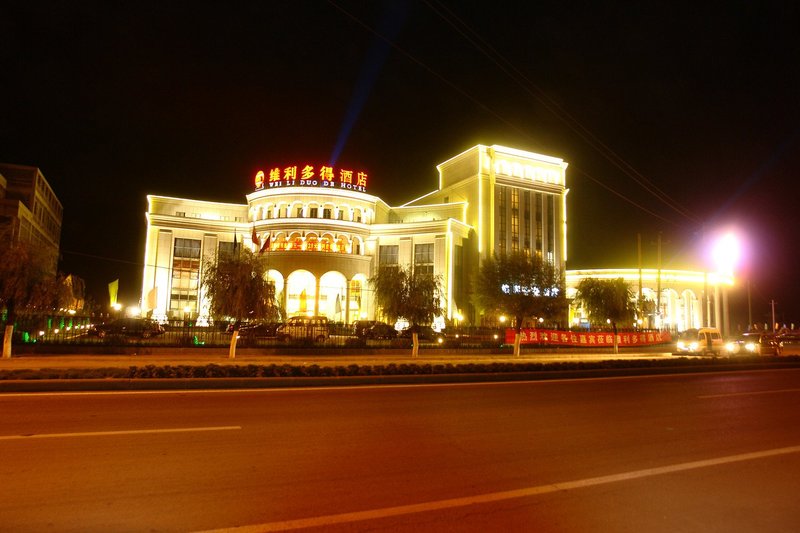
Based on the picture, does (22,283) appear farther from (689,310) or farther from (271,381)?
(689,310)

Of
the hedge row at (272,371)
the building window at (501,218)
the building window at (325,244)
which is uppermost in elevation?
the building window at (501,218)

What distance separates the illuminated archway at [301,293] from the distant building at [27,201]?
34.6 meters

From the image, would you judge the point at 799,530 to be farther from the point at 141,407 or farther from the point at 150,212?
the point at 150,212

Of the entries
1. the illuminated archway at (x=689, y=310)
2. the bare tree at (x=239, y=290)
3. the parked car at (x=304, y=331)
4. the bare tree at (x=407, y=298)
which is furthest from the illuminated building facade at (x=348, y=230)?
the bare tree at (x=239, y=290)

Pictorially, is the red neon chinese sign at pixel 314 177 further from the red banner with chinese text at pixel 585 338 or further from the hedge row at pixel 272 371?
the hedge row at pixel 272 371

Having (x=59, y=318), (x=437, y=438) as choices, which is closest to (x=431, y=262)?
(x=59, y=318)

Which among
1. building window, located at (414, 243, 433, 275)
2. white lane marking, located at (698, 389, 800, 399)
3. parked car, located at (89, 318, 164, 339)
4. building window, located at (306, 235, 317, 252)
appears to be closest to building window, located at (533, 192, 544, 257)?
building window, located at (414, 243, 433, 275)

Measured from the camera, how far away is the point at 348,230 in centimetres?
6275

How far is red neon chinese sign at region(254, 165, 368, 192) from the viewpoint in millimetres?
63812

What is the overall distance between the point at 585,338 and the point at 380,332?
15.2 meters

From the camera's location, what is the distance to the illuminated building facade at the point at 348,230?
6109 cm

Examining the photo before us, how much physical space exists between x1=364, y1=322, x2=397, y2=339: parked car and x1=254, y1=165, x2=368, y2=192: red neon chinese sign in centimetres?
2988

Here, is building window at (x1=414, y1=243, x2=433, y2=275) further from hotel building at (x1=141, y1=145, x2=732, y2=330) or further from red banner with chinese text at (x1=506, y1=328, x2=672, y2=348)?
red banner with chinese text at (x1=506, y1=328, x2=672, y2=348)

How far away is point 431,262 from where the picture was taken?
6262 centimetres
